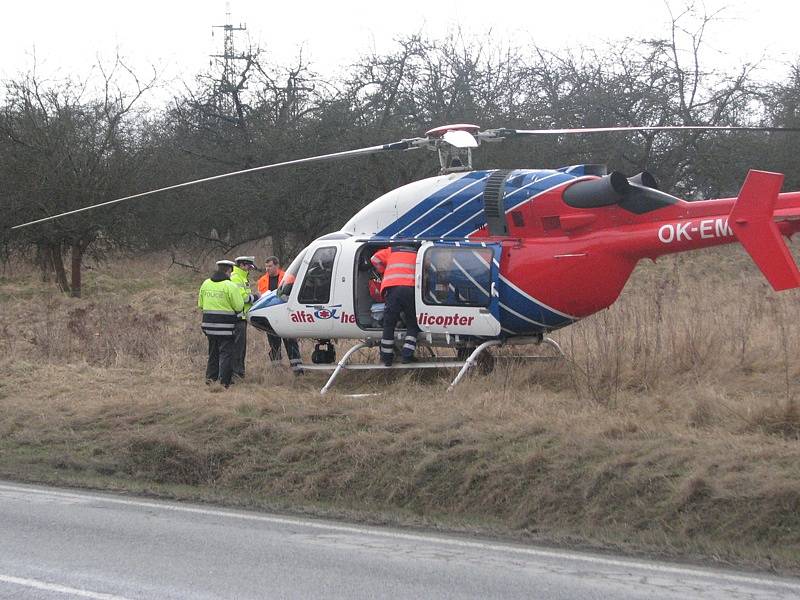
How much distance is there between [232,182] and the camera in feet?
98.5

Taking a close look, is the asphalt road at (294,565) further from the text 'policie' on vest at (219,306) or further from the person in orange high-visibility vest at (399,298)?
the text 'policie' on vest at (219,306)

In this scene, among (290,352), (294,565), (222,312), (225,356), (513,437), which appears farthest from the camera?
(290,352)

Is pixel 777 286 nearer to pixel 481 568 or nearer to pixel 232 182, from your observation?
pixel 481 568

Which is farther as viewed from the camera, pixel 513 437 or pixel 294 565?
pixel 513 437

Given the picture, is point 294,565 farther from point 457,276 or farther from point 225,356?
point 225,356

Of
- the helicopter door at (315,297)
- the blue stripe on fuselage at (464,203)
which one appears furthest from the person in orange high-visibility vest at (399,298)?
the helicopter door at (315,297)

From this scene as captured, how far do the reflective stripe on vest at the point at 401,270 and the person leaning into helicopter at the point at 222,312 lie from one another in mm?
2316

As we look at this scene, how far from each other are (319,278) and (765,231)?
5771 mm

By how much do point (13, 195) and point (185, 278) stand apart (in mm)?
5365

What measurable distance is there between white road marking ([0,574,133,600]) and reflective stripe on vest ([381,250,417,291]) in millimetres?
6717

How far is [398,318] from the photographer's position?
12.7 m

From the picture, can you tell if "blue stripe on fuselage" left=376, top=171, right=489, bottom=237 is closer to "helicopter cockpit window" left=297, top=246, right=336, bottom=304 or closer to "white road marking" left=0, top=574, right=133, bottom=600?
"helicopter cockpit window" left=297, top=246, right=336, bottom=304

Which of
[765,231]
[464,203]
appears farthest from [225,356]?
[765,231]

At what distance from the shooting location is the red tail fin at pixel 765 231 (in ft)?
33.3
